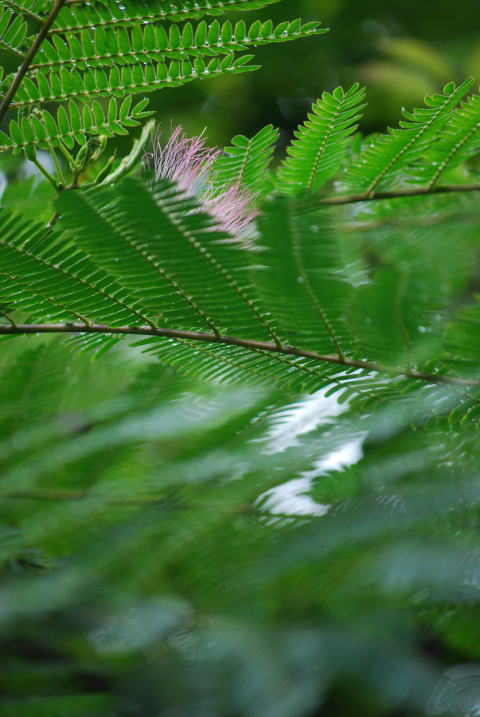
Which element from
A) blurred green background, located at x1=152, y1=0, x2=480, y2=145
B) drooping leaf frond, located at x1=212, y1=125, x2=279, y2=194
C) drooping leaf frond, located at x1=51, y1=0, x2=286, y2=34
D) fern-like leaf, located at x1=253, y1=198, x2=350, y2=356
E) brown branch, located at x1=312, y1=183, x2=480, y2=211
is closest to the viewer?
fern-like leaf, located at x1=253, y1=198, x2=350, y2=356

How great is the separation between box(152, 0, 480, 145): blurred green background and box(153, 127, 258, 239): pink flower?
2371mm

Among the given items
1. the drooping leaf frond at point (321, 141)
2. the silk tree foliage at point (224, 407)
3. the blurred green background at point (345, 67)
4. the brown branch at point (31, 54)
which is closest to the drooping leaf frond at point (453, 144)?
the silk tree foliage at point (224, 407)

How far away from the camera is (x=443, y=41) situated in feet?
12.2

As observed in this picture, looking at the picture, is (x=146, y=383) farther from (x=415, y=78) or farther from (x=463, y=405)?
(x=415, y=78)

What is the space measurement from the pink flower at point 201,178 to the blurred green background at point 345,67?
93.3 inches

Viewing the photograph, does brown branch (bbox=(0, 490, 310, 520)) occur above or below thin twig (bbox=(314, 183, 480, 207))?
below

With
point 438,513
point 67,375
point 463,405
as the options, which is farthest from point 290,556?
point 67,375

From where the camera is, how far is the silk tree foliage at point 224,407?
73 cm

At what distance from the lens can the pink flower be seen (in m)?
0.84

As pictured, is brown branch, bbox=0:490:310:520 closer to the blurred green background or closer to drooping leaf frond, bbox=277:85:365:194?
drooping leaf frond, bbox=277:85:365:194

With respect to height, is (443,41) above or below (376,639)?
above

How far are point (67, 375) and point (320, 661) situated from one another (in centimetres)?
68

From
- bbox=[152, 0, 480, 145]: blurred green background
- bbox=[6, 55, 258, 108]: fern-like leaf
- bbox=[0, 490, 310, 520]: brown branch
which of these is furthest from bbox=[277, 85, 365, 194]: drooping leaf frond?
bbox=[152, 0, 480, 145]: blurred green background

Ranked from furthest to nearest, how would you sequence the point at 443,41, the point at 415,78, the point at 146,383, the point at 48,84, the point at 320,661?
the point at 443,41 → the point at 415,78 → the point at 146,383 → the point at 320,661 → the point at 48,84
